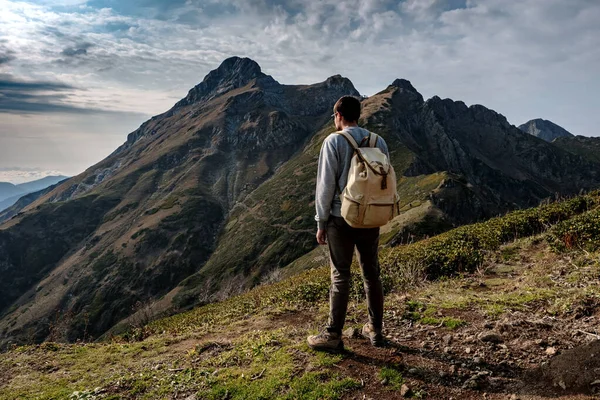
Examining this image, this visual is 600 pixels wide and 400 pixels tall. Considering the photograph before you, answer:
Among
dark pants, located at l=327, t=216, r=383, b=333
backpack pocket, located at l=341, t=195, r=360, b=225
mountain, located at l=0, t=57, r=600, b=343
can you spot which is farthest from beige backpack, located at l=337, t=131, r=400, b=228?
mountain, located at l=0, t=57, r=600, b=343

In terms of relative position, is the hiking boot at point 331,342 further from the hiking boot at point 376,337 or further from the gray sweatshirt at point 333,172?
the gray sweatshirt at point 333,172

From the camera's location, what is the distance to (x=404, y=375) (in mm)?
5074

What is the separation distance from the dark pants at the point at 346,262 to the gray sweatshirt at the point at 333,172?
182 millimetres

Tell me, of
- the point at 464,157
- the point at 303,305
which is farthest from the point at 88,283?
the point at 464,157

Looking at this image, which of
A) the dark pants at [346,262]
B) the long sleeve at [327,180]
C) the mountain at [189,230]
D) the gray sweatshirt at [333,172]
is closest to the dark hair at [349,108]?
the gray sweatshirt at [333,172]

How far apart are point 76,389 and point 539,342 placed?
763 centimetres

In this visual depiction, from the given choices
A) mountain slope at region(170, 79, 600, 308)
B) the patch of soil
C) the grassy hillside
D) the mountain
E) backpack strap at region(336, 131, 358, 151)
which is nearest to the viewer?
the patch of soil

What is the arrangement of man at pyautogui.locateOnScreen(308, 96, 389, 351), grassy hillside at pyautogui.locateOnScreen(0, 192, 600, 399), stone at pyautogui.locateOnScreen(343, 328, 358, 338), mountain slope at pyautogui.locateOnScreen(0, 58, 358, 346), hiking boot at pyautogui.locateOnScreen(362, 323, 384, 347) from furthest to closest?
1. mountain slope at pyautogui.locateOnScreen(0, 58, 358, 346)
2. stone at pyautogui.locateOnScreen(343, 328, 358, 338)
3. hiking boot at pyautogui.locateOnScreen(362, 323, 384, 347)
4. man at pyautogui.locateOnScreen(308, 96, 389, 351)
5. grassy hillside at pyautogui.locateOnScreen(0, 192, 600, 399)

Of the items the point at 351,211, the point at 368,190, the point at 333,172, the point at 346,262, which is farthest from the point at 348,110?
the point at 346,262

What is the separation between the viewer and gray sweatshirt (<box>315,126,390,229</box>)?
214 inches

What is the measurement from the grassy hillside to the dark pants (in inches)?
28.6

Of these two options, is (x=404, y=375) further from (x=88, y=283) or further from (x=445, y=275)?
(x=88, y=283)

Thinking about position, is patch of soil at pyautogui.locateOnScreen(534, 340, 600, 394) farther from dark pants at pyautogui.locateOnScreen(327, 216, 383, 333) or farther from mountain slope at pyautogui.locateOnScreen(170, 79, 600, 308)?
mountain slope at pyautogui.locateOnScreen(170, 79, 600, 308)

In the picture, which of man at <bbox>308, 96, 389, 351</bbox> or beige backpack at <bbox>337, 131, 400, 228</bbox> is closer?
beige backpack at <bbox>337, 131, 400, 228</bbox>
